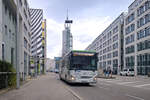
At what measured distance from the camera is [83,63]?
53.3 feet

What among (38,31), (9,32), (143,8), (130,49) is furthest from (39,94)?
(38,31)

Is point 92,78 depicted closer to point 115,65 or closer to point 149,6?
point 149,6

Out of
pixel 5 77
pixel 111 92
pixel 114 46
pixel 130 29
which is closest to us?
pixel 111 92

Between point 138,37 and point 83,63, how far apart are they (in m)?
41.1

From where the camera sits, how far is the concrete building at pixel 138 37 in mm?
47625

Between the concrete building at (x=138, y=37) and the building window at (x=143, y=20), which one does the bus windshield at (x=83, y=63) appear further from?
the building window at (x=143, y=20)

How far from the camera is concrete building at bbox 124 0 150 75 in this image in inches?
1875

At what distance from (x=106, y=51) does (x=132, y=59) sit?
31.7 metres

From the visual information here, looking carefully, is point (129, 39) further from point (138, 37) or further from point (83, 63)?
point (83, 63)

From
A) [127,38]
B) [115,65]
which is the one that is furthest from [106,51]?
[127,38]

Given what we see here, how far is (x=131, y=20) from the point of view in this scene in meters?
59.0

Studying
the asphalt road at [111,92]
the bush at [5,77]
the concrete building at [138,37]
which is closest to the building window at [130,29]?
the concrete building at [138,37]

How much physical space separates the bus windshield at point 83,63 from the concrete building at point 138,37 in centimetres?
3388

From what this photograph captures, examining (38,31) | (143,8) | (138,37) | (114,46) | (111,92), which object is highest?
(143,8)
